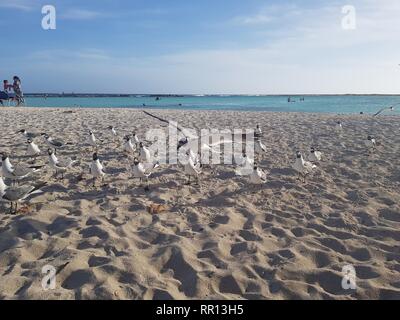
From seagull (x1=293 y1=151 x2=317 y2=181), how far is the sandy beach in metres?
0.22

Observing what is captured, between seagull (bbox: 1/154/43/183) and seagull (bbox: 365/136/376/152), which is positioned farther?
seagull (bbox: 365/136/376/152)

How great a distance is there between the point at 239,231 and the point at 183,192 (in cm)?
224

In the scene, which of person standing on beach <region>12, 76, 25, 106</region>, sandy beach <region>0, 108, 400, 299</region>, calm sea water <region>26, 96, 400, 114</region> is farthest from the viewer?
calm sea water <region>26, 96, 400, 114</region>

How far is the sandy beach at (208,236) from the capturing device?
4.52m

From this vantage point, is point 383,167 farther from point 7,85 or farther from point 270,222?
point 7,85

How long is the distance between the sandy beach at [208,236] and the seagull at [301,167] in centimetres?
22

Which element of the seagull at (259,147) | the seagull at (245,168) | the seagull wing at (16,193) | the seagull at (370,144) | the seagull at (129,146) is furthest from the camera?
the seagull at (370,144)

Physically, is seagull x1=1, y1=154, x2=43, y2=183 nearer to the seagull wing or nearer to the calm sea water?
the seagull wing

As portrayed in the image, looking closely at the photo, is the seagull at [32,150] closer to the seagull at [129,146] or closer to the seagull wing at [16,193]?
the seagull at [129,146]

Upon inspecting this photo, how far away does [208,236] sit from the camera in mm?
5832

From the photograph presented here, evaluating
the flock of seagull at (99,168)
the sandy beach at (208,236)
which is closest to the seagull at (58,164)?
the flock of seagull at (99,168)

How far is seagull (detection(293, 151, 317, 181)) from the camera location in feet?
29.5

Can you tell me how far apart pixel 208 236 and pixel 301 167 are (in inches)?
159

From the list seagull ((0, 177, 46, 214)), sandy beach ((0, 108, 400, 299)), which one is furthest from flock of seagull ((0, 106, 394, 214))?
sandy beach ((0, 108, 400, 299))
